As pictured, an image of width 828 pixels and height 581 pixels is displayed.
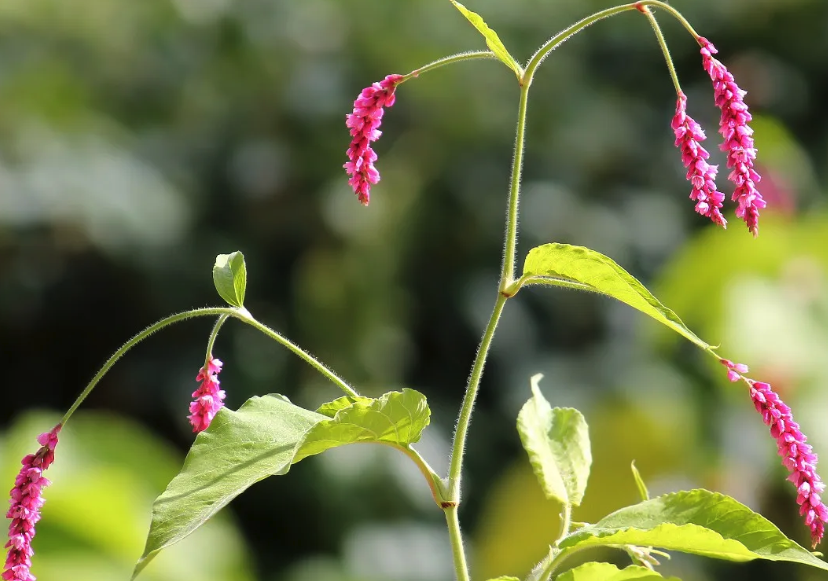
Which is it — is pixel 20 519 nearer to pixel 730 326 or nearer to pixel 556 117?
pixel 730 326

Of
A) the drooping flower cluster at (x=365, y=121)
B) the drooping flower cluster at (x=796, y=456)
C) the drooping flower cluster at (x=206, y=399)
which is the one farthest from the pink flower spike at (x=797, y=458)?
the drooping flower cluster at (x=206, y=399)

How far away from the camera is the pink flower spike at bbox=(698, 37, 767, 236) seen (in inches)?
37.0

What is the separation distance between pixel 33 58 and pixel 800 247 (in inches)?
174

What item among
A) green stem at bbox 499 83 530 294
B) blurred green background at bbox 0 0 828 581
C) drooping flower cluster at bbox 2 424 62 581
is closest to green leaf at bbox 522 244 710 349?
green stem at bbox 499 83 530 294

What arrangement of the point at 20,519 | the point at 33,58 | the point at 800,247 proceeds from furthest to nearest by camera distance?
1. the point at 33,58
2. the point at 800,247
3. the point at 20,519

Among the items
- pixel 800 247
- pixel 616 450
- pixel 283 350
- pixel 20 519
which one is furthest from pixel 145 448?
pixel 20 519

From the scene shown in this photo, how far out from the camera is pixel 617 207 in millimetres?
6902

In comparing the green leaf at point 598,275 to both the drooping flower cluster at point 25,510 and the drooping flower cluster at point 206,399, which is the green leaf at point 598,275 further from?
the drooping flower cluster at point 25,510

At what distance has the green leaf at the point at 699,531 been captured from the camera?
35.9 inches

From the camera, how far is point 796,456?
916 mm

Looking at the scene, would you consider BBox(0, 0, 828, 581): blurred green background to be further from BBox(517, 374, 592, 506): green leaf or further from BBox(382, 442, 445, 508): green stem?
BBox(382, 442, 445, 508): green stem

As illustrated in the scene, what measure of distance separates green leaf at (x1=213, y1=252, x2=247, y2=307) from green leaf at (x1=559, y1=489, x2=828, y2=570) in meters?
0.41

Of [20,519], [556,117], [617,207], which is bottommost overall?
[20,519]

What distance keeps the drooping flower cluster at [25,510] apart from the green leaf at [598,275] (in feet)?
1.50
